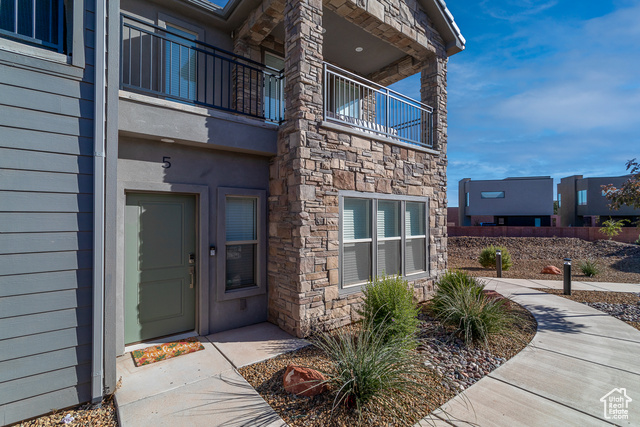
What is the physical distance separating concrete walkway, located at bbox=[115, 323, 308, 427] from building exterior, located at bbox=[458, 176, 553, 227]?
2877 cm

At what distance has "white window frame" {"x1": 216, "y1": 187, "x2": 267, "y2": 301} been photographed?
4.46 m

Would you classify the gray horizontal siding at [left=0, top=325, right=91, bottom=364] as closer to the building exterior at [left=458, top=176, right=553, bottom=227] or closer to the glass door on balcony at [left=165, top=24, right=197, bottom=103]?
the glass door on balcony at [left=165, top=24, right=197, bottom=103]

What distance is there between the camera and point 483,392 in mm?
2936

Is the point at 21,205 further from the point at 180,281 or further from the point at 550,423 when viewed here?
the point at 550,423

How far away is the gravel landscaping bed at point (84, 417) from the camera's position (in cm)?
260

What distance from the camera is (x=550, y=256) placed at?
Answer: 487 inches

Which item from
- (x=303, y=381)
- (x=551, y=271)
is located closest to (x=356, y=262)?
(x=303, y=381)

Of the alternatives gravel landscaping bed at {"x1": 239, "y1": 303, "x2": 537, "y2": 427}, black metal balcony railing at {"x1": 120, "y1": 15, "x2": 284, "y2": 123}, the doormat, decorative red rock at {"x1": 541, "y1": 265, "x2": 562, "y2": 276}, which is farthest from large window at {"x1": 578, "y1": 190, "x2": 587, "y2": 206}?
the doormat

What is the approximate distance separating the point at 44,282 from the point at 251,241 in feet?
8.62

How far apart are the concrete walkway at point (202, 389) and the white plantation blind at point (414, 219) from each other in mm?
3278

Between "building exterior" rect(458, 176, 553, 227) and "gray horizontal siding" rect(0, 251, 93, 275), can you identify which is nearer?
"gray horizontal siding" rect(0, 251, 93, 275)

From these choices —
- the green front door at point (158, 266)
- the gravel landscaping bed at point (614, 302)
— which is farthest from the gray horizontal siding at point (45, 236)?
the gravel landscaping bed at point (614, 302)

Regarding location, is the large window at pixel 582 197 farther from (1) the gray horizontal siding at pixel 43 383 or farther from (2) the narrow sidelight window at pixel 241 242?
(1) the gray horizontal siding at pixel 43 383

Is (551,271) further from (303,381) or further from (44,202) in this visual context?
(44,202)
